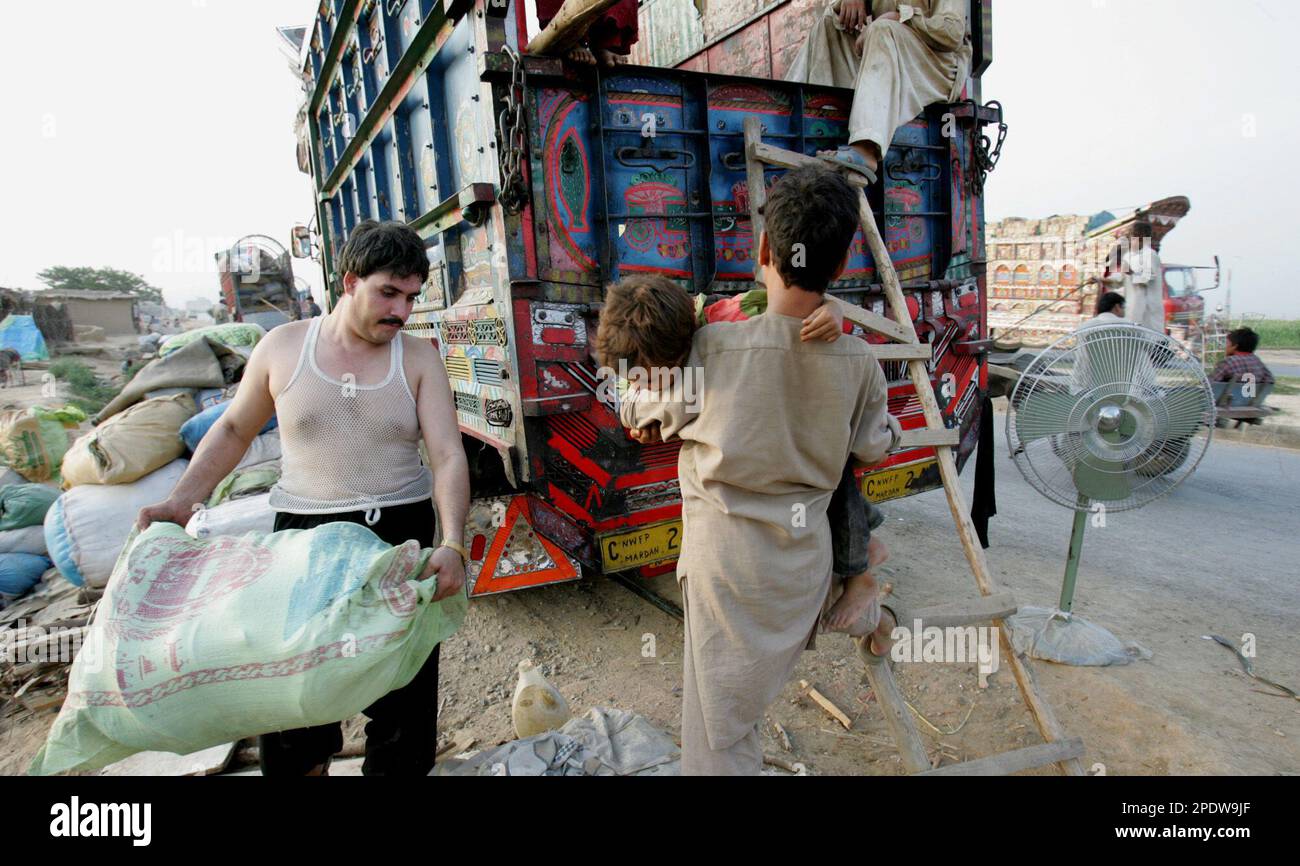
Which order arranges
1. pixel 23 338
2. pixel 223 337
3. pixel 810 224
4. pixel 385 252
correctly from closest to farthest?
pixel 810 224, pixel 385 252, pixel 223 337, pixel 23 338

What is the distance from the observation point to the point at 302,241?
26.9 ft

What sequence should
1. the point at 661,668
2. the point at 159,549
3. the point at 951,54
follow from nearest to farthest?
the point at 159,549 → the point at 661,668 → the point at 951,54

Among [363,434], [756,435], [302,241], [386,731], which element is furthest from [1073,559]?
[302,241]

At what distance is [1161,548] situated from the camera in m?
4.48

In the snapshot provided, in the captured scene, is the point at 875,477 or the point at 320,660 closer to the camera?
the point at 320,660

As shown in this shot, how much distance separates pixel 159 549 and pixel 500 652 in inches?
74.1

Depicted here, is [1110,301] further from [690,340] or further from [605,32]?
[690,340]

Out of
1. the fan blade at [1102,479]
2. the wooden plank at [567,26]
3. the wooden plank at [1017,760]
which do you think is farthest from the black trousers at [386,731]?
the fan blade at [1102,479]

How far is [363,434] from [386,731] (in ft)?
2.85

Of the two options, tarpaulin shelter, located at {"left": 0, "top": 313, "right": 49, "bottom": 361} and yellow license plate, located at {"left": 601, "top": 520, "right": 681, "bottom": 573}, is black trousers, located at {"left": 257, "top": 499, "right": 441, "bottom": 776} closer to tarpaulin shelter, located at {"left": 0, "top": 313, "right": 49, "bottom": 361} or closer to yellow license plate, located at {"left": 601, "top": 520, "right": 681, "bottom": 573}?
yellow license plate, located at {"left": 601, "top": 520, "right": 681, "bottom": 573}

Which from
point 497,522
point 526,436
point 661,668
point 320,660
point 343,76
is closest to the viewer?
point 320,660

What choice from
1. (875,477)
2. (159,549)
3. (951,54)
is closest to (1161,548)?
(875,477)
